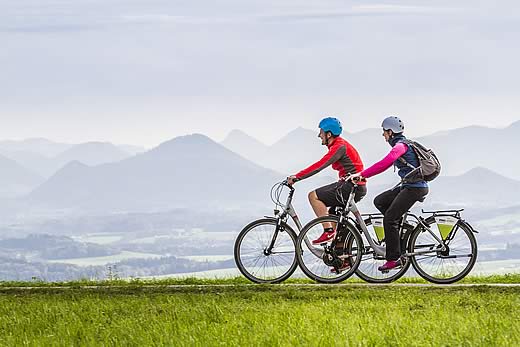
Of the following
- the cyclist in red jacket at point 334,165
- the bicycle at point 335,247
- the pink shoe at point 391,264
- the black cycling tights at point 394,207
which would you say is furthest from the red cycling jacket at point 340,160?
the pink shoe at point 391,264

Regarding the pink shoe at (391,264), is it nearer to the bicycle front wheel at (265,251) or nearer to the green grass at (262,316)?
the green grass at (262,316)

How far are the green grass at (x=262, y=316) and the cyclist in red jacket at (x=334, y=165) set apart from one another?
1.17 metres

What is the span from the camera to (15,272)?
165500 millimetres

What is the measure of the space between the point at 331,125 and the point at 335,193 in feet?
2.95

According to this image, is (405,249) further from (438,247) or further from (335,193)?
(335,193)

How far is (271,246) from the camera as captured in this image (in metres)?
15.6

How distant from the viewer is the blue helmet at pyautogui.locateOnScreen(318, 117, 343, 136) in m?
15.4

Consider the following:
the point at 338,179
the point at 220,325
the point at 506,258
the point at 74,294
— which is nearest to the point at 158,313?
the point at 220,325

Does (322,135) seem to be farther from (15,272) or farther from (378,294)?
(15,272)

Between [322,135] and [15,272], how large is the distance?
15490 cm

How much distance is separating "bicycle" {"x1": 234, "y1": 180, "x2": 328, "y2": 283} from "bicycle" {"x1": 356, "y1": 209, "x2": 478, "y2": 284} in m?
1.05

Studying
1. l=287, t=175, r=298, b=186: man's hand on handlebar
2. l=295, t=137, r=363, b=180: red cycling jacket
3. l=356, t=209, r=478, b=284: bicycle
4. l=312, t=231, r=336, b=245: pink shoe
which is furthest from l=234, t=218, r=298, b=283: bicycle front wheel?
l=356, t=209, r=478, b=284: bicycle

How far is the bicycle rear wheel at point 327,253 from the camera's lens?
1537 cm

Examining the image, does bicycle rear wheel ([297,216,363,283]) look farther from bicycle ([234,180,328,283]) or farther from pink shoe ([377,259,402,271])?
pink shoe ([377,259,402,271])
